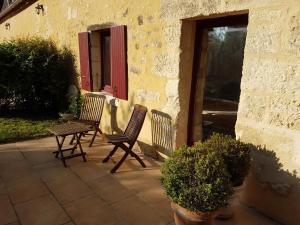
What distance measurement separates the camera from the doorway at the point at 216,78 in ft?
11.8

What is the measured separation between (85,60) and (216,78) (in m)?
7.19

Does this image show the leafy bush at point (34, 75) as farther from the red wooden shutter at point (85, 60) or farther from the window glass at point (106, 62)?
the window glass at point (106, 62)

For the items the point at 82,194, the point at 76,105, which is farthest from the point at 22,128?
the point at 82,194

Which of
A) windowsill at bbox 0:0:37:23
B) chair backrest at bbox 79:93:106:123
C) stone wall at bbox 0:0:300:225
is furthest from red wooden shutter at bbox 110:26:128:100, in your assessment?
windowsill at bbox 0:0:37:23

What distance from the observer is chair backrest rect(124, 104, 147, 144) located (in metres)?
3.67

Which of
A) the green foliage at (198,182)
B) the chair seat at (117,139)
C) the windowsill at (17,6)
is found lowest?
the chair seat at (117,139)

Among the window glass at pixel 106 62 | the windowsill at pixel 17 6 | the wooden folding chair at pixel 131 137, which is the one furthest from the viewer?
the windowsill at pixel 17 6

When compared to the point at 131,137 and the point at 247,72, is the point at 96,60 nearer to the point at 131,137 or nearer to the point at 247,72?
the point at 131,137

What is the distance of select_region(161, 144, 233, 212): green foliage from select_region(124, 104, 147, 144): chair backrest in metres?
1.50

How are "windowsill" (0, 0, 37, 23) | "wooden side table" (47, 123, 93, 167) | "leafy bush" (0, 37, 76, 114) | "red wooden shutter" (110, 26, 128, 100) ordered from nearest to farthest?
"wooden side table" (47, 123, 93, 167) → "red wooden shutter" (110, 26, 128, 100) → "leafy bush" (0, 37, 76, 114) → "windowsill" (0, 0, 37, 23)

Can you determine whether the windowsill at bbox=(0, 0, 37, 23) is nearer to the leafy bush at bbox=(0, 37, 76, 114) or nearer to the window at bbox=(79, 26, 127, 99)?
the leafy bush at bbox=(0, 37, 76, 114)

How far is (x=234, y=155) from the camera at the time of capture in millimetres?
2424

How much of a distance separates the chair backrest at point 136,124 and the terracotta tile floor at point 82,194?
17.4 inches

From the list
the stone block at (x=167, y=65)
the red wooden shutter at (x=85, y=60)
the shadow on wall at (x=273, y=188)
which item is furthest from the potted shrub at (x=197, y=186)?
the red wooden shutter at (x=85, y=60)
